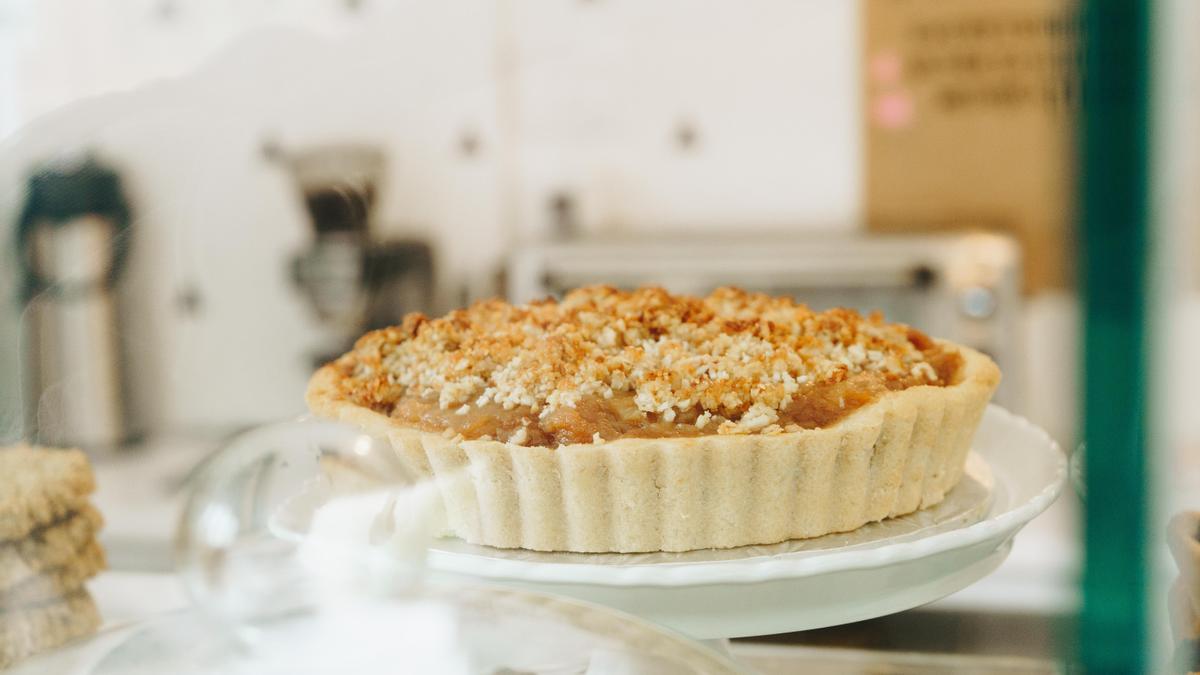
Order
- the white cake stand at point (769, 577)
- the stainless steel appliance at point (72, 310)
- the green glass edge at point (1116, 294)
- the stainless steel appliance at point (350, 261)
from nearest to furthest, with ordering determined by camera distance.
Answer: the green glass edge at point (1116, 294) < the white cake stand at point (769, 577) < the stainless steel appliance at point (72, 310) < the stainless steel appliance at point (350, 261)

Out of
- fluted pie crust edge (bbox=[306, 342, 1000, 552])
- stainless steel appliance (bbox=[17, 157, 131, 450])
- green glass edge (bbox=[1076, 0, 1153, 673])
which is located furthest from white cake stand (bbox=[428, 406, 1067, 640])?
stainless steel appliance (bbox=[17, 157, 131, 450])

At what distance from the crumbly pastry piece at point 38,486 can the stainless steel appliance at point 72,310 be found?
0.01 m

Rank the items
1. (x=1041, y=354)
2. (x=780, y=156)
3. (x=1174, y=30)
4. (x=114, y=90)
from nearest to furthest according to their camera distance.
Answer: (x=1174, y=30)
(x=1041, y=354)
(x=114, y=90)
(x=780, y=156)

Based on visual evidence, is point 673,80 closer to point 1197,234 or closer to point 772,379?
point 772,379

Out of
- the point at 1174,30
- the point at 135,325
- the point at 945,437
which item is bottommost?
the point at 945,437

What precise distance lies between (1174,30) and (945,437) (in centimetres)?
41

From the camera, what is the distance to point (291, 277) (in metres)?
0.75

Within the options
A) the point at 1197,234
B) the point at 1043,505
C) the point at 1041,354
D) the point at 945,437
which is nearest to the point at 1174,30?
the point at 1197,234

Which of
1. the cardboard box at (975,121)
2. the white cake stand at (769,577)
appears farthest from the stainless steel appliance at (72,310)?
the cardboard box at (975,121)

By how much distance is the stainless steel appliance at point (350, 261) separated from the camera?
0.76 metres

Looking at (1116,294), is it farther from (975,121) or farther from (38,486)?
(38,486)

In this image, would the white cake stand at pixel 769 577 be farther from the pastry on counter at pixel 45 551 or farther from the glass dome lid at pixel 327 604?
the pastry on counter at pixel 45 551

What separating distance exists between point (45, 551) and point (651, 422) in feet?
1.22

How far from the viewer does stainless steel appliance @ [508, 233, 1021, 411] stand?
0.68 meters
